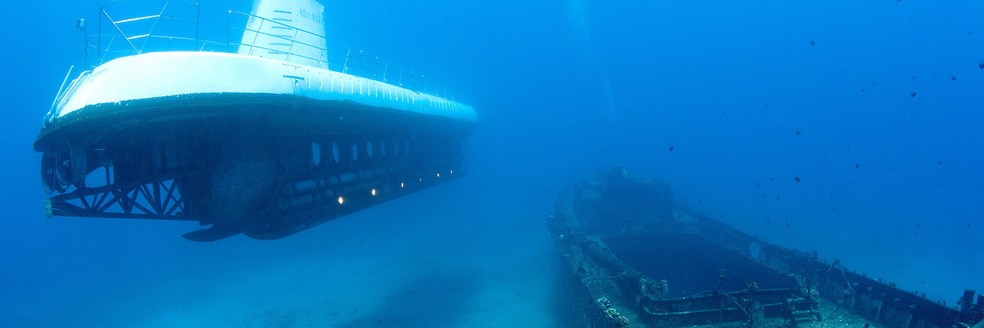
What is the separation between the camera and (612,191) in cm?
1755

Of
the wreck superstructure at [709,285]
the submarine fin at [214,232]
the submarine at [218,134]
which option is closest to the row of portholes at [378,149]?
the submarine at [218,134]

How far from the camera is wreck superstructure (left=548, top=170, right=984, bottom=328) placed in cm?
692

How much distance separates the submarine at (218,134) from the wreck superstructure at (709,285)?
5.42 metres

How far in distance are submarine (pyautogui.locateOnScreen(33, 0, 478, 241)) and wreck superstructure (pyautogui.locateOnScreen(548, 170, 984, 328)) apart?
5416mm

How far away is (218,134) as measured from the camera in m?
6.16

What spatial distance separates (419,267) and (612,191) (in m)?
9.85

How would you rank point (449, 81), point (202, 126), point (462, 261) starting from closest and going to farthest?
point (202, 126), point (462, 261), point (449, 81)

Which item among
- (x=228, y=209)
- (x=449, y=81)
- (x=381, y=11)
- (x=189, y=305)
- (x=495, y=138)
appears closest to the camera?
(x=228, y=209)

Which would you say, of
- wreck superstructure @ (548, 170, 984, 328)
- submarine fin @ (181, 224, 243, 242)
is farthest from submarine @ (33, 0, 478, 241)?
wreck superstructure @ (548, 170, 984, 328)

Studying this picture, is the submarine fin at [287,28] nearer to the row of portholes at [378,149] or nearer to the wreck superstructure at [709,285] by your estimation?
the row of portholes at [378,149]

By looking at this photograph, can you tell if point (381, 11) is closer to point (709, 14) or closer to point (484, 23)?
point (484, 23)

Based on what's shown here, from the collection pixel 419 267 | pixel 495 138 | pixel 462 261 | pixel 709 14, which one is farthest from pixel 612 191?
pixel 709 14

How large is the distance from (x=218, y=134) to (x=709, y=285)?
12.8 meters

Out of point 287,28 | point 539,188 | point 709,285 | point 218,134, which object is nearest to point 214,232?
point 218,134
